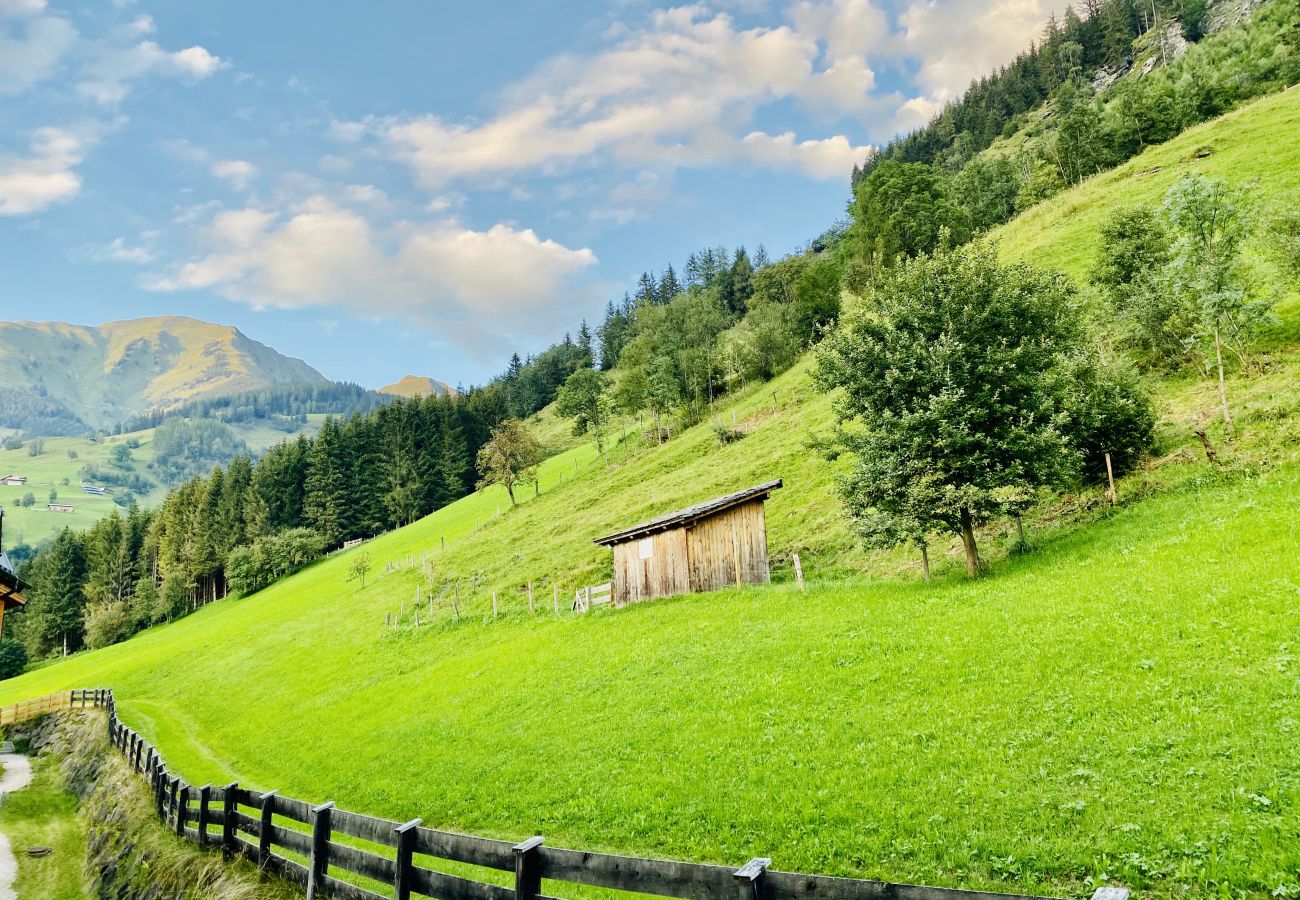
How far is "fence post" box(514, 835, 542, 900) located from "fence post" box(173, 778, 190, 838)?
12208mm

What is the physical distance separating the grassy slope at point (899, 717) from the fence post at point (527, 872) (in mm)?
5249

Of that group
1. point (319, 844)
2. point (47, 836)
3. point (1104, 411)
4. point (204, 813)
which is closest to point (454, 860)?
point (319, 844)

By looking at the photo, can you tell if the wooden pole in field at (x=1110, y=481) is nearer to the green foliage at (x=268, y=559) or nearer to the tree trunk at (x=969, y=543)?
the tree trunk at (x=969, y=543)

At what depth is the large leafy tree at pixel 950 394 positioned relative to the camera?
23844 mm

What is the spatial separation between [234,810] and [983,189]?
4697 inches

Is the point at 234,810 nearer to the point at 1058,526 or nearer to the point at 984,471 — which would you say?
the point at 984,471

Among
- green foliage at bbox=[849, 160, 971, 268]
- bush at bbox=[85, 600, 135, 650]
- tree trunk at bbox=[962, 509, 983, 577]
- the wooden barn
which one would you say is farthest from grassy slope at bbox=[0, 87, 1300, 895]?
bush at bbox=[85, 600, 135, 650]

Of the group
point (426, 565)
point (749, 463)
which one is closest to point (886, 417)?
point (749, 463)

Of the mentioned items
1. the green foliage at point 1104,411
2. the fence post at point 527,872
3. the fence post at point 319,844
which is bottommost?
the fence post at point 319,844

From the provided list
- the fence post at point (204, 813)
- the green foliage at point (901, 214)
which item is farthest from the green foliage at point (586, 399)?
the fence post at point (204, 813)

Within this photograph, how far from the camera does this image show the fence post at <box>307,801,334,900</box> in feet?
32.1

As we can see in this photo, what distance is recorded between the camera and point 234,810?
12.6 m

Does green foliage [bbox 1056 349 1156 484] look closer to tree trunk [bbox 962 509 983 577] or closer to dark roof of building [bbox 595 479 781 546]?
tree trunk [bbox 962 509 983 577]

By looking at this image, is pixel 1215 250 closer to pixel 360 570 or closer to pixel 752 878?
pixel 752 878
